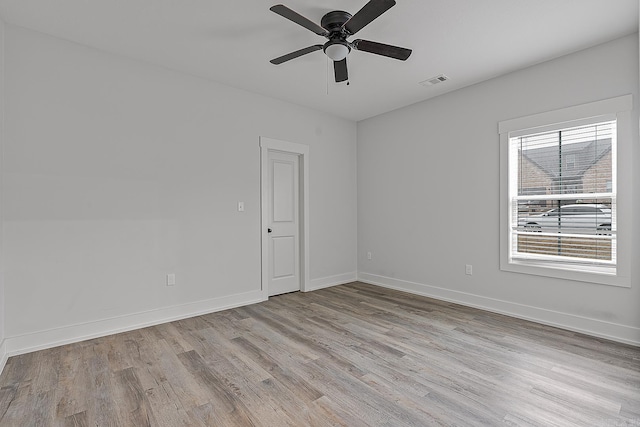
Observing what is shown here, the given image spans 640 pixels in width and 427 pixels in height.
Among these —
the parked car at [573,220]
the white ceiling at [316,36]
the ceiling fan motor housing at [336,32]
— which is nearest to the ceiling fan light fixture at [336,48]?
the ceiling fan motor housing at [336,32]

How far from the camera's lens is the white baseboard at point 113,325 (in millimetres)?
2766

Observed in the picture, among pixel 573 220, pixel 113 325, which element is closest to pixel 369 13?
pixel 573 220

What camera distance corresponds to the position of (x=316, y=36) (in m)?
2.91

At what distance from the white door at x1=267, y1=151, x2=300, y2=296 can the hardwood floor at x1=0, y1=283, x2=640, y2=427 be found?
122cm

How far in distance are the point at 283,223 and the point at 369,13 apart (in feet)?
10.2

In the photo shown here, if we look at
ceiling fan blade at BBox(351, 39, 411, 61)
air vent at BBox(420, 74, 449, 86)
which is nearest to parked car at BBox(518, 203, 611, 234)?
air vent at BBox(420, 74, 449, 86)

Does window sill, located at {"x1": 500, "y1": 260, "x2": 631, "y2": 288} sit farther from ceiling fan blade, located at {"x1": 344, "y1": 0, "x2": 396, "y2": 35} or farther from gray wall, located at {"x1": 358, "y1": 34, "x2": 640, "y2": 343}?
ceiling fan blade, located at {"x1": 344, "y1": 0, "x2": 396, "y2": 35}

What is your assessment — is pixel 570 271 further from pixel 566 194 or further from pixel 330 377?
pixel 330 377

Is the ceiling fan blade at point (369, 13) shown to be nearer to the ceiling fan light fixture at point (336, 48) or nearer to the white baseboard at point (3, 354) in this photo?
the ceiling fan light fixture at point (336, 48)

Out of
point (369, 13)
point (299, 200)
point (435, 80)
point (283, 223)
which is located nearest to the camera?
point (369, 13)

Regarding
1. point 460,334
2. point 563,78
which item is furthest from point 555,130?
point 460,334

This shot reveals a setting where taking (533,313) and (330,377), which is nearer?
(330,377)

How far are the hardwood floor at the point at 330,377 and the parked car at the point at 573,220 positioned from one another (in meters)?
1.04

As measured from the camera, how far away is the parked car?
3.11 m
